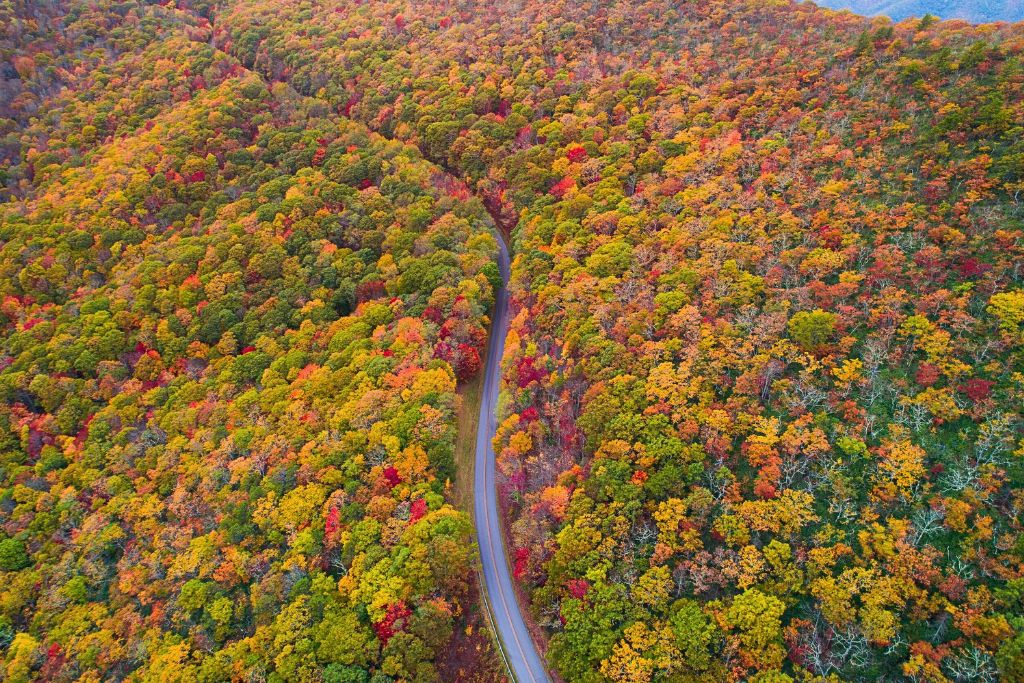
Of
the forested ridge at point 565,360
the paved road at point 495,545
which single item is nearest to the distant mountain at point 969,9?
the forested ridge at point 565,360

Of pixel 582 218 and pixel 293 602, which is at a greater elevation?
pixel 582 218

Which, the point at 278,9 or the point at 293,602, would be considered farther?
the point at 278,9

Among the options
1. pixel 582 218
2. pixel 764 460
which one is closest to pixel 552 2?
pixel 582 218

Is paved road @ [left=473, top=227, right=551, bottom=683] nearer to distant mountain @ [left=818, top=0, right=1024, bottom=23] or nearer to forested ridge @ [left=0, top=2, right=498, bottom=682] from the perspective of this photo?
forested ridge @ [left=0, top=2, right=498, bottom=682]

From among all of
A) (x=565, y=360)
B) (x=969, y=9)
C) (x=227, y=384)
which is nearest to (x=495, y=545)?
(x=565, y=360)

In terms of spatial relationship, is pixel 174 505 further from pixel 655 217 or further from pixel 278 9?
pixel 278 9

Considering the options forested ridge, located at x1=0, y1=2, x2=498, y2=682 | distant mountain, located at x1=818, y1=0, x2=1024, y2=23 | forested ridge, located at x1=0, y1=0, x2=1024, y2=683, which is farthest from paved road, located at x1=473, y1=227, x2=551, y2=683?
distant mountain, located at x1=818, y1=0, x2=1024, y2=23

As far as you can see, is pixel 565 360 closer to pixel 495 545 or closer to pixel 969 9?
pixel 495 545
